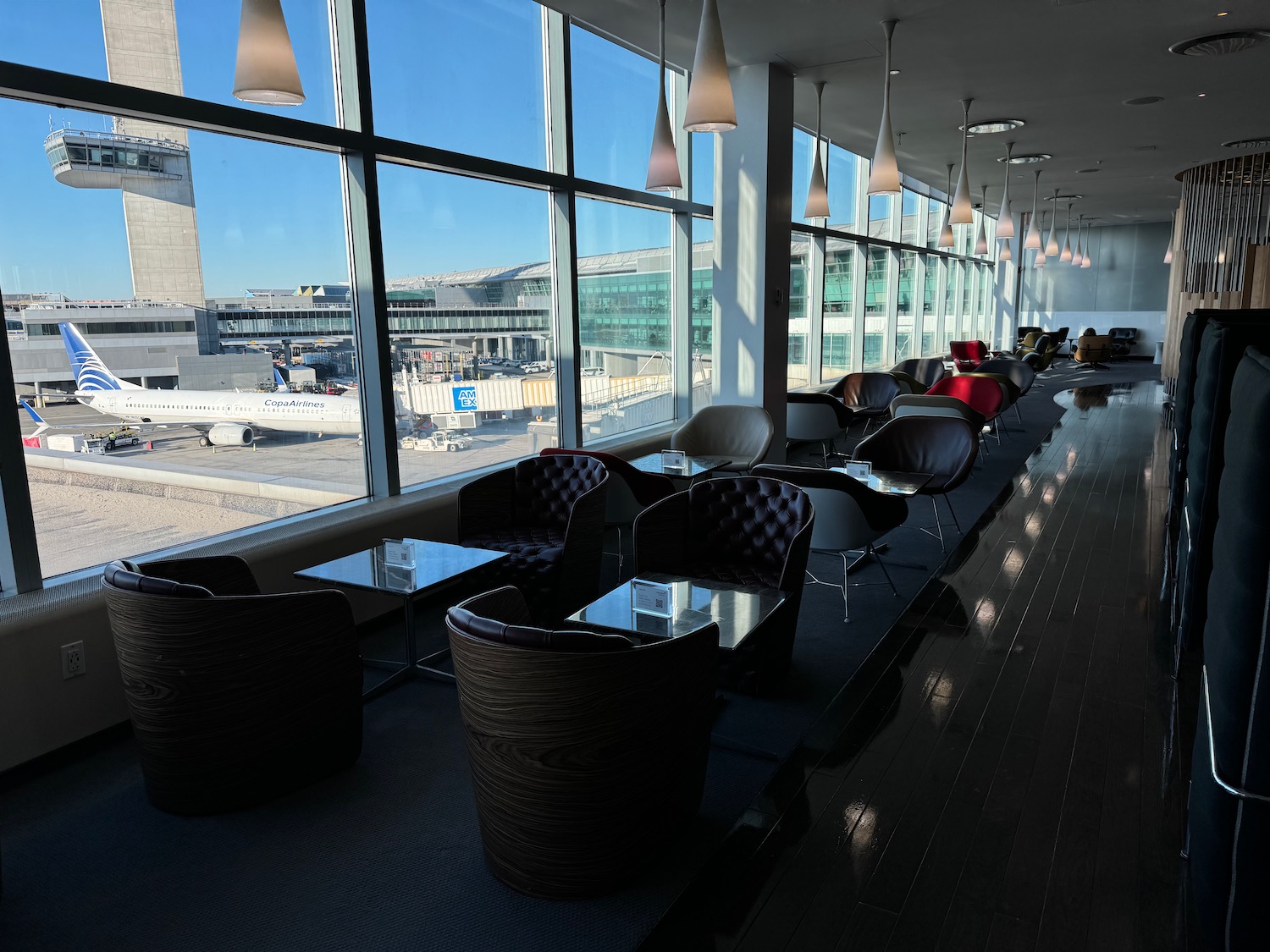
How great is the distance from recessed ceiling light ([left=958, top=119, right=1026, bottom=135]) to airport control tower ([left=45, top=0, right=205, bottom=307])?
7.65m

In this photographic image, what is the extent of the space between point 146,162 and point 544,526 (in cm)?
272

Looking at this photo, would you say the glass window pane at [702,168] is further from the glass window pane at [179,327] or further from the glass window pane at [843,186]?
the glass window pane at [179,327]

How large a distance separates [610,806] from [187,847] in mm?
1477

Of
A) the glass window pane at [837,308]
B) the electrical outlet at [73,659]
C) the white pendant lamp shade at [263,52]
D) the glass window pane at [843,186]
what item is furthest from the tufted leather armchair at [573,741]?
the glass window pane at [843,186]

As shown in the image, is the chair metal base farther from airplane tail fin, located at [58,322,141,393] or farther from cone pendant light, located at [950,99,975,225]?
airplane tail fin, located at [58,322,141,393]

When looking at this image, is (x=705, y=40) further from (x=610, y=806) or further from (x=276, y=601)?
(x=610, y=806)

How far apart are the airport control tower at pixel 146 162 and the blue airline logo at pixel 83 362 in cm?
35

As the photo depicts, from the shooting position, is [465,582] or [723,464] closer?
[465,582]

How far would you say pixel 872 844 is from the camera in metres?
2.68

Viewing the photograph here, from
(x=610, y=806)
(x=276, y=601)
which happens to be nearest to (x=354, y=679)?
(x=276, y=601)

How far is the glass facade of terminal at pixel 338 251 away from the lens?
360 centimetres

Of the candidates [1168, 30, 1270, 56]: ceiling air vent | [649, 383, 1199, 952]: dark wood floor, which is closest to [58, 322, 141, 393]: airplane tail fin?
[649, 383, 1199, 952]: dark wood floor

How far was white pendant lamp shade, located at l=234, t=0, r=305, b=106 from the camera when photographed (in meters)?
2.58

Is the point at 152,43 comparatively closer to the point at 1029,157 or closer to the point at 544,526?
the point at 544,526
